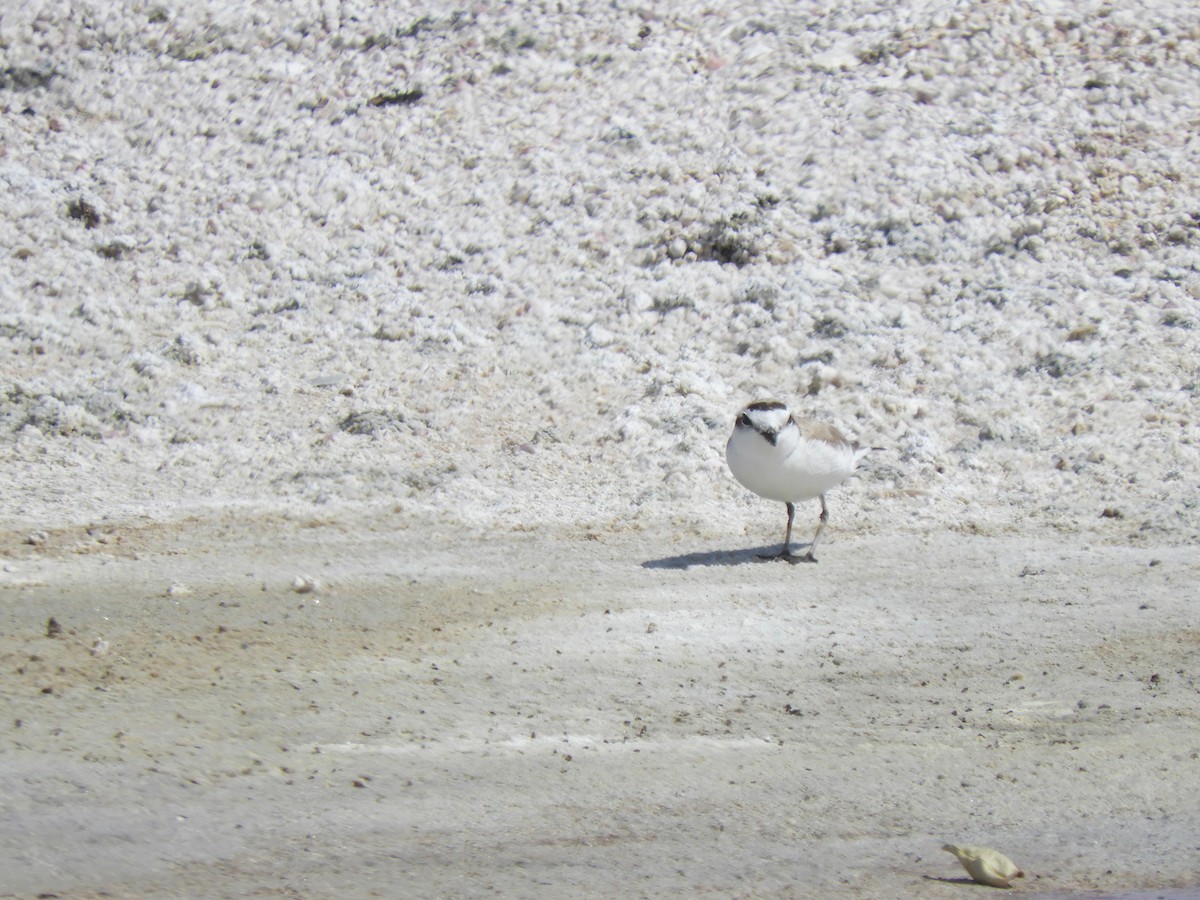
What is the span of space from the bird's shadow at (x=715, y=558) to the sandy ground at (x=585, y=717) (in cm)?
5

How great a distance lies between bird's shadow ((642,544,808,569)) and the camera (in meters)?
8.27

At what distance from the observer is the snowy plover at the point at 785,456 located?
8102 mm

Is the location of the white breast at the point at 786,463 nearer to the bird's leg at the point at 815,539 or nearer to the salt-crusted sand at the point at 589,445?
the bird's leg at the point at 815,539

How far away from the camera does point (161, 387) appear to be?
10.5 meters

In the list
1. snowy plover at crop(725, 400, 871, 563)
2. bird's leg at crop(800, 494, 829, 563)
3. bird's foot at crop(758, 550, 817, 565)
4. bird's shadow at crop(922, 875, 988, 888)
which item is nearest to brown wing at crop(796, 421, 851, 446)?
snowy plover at crop(725, 400, 871, 563)

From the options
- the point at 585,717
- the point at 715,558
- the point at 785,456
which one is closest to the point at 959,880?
the point at 585,717

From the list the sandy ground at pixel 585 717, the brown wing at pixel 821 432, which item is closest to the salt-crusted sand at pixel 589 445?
the sandy ground at pixel 585 717

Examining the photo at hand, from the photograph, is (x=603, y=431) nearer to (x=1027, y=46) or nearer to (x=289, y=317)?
(x=289, y=317)

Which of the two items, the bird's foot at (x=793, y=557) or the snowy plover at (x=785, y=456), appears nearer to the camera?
the snowy plover at (x=785, y=456)

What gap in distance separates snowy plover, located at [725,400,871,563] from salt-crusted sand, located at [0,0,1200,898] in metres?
0.42

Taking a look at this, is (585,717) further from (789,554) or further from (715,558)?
(789,554)

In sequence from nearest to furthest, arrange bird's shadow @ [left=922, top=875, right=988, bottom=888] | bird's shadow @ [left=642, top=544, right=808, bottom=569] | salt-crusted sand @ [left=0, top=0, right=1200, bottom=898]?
bird's shadow @ [left=922, top=875, right=988, bottom=888], salt-crusted sand @ [left=0, top=0, right=1200, bottom=898], bird's shadow @ [left=642, top=544, right=808, bottom=569]

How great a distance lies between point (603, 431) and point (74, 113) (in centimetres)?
627

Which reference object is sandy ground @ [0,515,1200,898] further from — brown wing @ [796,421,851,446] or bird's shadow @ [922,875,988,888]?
brown wing @ [796,421,851,446]
